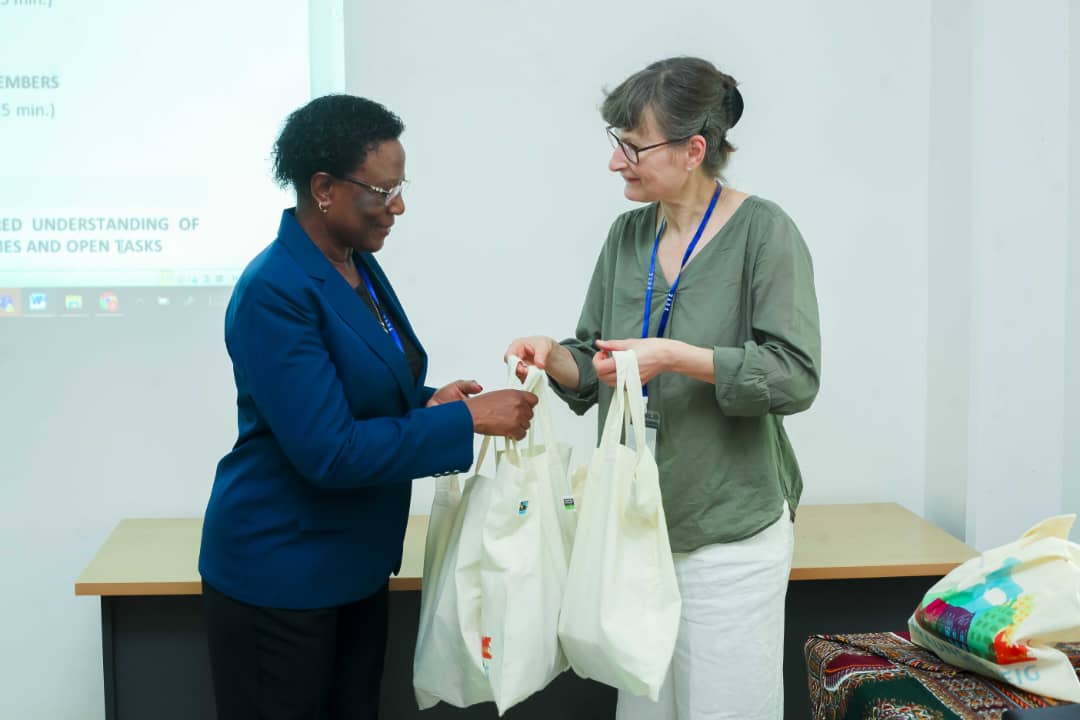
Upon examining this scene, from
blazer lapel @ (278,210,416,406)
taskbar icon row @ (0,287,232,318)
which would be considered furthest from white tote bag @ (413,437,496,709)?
taskbar icon row @ (0,287,232,318)

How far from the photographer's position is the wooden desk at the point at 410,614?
2.43 meters

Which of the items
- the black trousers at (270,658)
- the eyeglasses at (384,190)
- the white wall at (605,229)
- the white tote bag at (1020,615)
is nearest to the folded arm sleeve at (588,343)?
the eyeglasses at (384,190)

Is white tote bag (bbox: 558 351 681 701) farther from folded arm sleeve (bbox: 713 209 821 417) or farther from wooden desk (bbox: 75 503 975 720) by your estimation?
wooden desk (bbox: 75 503 975 720)

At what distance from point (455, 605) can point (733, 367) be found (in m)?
0.65

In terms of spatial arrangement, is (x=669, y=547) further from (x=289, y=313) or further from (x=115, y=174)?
(x=115, y=174)

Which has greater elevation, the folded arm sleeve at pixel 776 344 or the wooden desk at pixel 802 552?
the folded arm sleeve at pixel 776 344

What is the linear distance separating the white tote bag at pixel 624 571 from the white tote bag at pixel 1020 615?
0.52 metres

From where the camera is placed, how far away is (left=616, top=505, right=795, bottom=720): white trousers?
1729 millimetres

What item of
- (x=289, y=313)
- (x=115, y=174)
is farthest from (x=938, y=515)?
(x=115, y=174)

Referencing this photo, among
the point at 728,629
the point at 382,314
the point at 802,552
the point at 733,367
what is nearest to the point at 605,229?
the point at 802,552

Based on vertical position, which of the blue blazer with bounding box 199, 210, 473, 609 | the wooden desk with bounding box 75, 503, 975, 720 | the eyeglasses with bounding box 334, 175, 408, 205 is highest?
the eyeglasses with bounding box 334, 175, 408, 205

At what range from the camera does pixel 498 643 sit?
1.63 metres

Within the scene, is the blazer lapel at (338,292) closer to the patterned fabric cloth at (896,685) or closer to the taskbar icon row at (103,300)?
the patterned fabric cloth at (896,685)

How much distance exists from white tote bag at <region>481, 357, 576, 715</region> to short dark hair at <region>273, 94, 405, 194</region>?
552 mm
